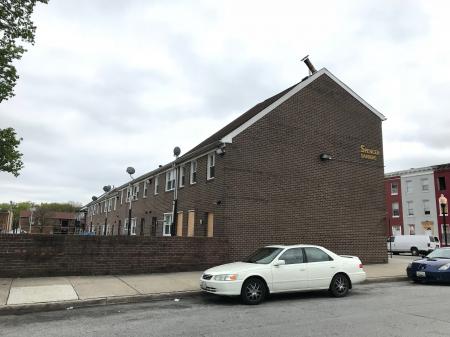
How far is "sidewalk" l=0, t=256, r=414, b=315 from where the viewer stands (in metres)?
9.37

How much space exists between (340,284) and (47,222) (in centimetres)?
5908

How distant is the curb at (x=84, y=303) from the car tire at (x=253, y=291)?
6.20 feet

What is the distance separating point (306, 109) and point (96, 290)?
13379 millimetres

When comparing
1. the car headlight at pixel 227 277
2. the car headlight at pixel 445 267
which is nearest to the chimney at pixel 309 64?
the car headlight at pixel 445 267

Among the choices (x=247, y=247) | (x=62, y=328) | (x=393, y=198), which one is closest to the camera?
(x=62, y=328)

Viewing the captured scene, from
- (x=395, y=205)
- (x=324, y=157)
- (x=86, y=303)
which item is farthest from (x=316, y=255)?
(x=395, y=205)

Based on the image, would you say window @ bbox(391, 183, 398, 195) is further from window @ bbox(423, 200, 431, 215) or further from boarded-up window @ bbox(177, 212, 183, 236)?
boarded-up window @ bbox(177, 212, 183, 236)

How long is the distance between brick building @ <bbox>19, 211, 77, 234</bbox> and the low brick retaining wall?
25.8 m

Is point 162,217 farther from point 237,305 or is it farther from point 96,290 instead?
point 237,305

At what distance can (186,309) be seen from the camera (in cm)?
920

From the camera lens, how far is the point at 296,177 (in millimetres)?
19000

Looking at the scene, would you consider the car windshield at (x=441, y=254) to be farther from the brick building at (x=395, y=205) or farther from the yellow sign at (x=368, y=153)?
the brick building at (x=395, y=205)

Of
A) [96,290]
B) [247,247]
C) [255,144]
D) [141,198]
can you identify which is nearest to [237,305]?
[96,290]

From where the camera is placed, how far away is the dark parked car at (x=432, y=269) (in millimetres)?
13414
